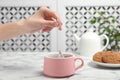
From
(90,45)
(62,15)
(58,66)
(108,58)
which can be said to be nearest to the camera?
(58,66)

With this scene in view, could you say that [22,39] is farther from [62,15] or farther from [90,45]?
[90,45]

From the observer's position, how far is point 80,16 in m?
1.55

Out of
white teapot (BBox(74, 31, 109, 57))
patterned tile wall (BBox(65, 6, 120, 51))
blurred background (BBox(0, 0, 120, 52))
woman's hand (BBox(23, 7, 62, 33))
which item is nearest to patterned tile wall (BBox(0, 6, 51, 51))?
blurred background (BBox(0, 0, 120, 52))

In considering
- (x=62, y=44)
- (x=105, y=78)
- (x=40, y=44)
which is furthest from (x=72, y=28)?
(x=105, y=78)

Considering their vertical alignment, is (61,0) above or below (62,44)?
above

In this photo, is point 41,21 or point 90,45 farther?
point 90,45

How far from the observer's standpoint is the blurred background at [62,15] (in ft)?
5.01

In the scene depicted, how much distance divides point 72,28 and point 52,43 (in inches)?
6.3

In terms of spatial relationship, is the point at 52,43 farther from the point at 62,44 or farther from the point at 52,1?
the point at 52,1

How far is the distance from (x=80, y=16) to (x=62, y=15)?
118 mm

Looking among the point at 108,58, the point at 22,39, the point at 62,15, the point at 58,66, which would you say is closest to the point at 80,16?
the point at 62,15

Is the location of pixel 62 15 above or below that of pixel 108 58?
above

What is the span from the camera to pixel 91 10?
1.54 meters

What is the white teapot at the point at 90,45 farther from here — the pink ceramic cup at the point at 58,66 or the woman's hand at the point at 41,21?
the pink ceramic cup at the point at 58,66
